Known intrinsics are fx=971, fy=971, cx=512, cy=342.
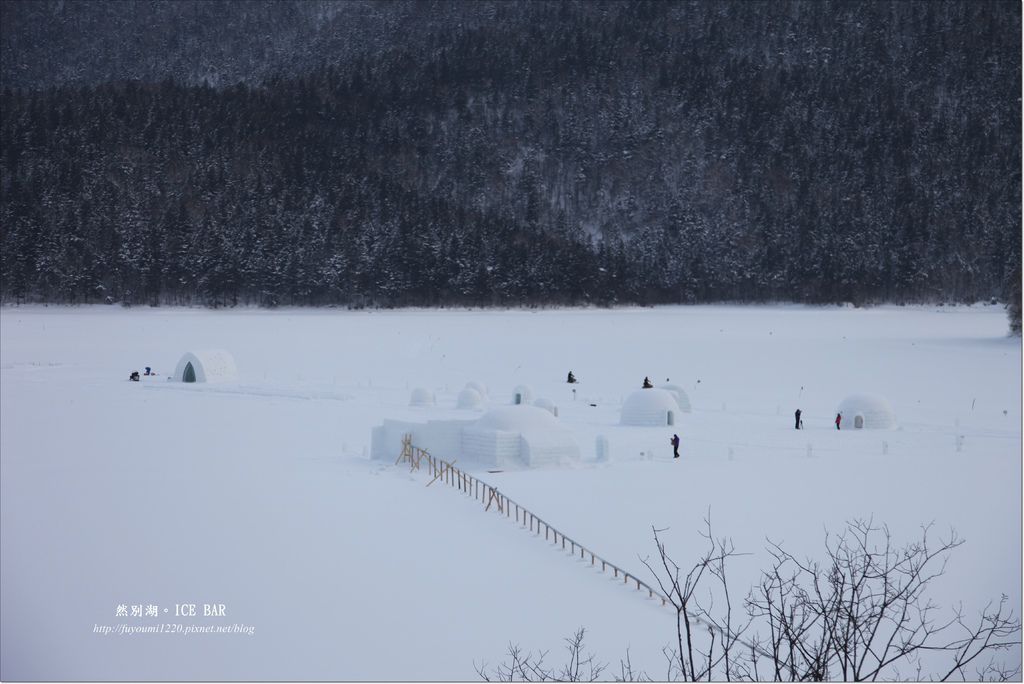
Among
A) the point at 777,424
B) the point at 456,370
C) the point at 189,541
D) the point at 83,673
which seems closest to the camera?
the point at 83,673

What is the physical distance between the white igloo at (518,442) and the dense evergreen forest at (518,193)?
309 ft

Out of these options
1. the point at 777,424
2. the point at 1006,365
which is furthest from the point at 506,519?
the point at 1006,365

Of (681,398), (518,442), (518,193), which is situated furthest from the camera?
(518,193)

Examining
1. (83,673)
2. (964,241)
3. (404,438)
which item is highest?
(964,241)

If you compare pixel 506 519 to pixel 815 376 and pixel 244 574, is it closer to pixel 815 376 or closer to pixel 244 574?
pixel 244 574

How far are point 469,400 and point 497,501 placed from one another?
52.5ft

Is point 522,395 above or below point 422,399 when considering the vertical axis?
above

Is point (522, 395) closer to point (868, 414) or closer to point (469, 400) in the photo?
point (469, 400)

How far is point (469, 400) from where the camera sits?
37.6 m

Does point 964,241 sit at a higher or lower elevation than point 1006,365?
higher

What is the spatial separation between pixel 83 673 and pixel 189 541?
19.1 ft

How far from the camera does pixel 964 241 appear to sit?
15638 cm

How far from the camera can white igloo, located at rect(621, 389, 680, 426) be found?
33.8m

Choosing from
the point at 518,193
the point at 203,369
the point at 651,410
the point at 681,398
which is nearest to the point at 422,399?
the point at 651,410
